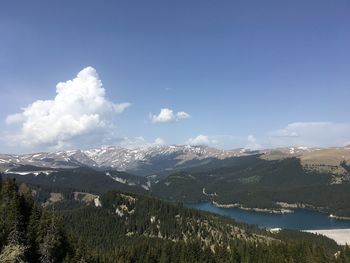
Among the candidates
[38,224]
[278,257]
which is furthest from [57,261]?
[278,257]

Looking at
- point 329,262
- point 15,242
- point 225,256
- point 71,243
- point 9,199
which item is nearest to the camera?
point 15,242

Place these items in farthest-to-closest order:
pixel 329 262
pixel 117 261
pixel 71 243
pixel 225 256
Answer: pixel 225 256 → pixel 329 262 → pixel 117 261 → pixel 71 243

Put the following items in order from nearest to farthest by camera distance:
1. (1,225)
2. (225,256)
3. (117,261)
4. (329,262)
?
(1,225) < (117,261) < (329,262) < (225,256)

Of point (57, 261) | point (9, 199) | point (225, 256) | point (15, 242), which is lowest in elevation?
point (225, 256)

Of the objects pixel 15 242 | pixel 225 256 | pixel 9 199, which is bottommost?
pixel 225 256

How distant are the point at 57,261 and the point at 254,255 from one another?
337ft

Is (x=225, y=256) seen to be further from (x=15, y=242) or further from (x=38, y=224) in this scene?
(x=15, y=242)

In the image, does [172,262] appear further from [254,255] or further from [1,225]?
[1,225]

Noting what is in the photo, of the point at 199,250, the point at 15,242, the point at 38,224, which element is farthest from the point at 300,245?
the point at 15,242

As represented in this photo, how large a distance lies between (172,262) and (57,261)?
73.2 m

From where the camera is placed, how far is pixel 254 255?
180875mm

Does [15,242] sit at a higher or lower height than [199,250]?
higher

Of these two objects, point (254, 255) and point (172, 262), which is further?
point (254, 255)

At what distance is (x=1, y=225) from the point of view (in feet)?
312
